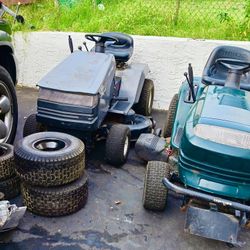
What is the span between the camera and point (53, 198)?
3.26m

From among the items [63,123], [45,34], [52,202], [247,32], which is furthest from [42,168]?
[247,32]

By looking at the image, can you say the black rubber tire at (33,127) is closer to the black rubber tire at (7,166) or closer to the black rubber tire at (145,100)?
the black rubber tire at (7,166)

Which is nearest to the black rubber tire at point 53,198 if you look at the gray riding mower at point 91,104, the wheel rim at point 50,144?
the wheel rim at point 50,144

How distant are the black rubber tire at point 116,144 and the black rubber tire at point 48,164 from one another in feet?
2.36

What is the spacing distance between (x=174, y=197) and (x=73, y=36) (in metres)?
3.62

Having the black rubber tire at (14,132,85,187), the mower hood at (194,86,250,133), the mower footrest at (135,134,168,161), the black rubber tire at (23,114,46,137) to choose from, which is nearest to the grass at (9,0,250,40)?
the black rubber tire at (23,114,46,137)

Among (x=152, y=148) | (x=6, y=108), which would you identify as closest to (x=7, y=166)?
(x=6, y=108)

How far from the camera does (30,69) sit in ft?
22.4

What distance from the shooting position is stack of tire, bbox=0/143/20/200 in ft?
11.2

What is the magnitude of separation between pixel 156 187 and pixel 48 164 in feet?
3.08

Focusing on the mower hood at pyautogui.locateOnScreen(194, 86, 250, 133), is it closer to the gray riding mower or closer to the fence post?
the gray riding mower

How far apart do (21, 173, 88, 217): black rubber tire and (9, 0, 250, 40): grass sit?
3.79 meters

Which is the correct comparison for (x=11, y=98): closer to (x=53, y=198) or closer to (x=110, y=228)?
(x=53, y=198)

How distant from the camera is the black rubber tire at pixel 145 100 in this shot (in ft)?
18.4
